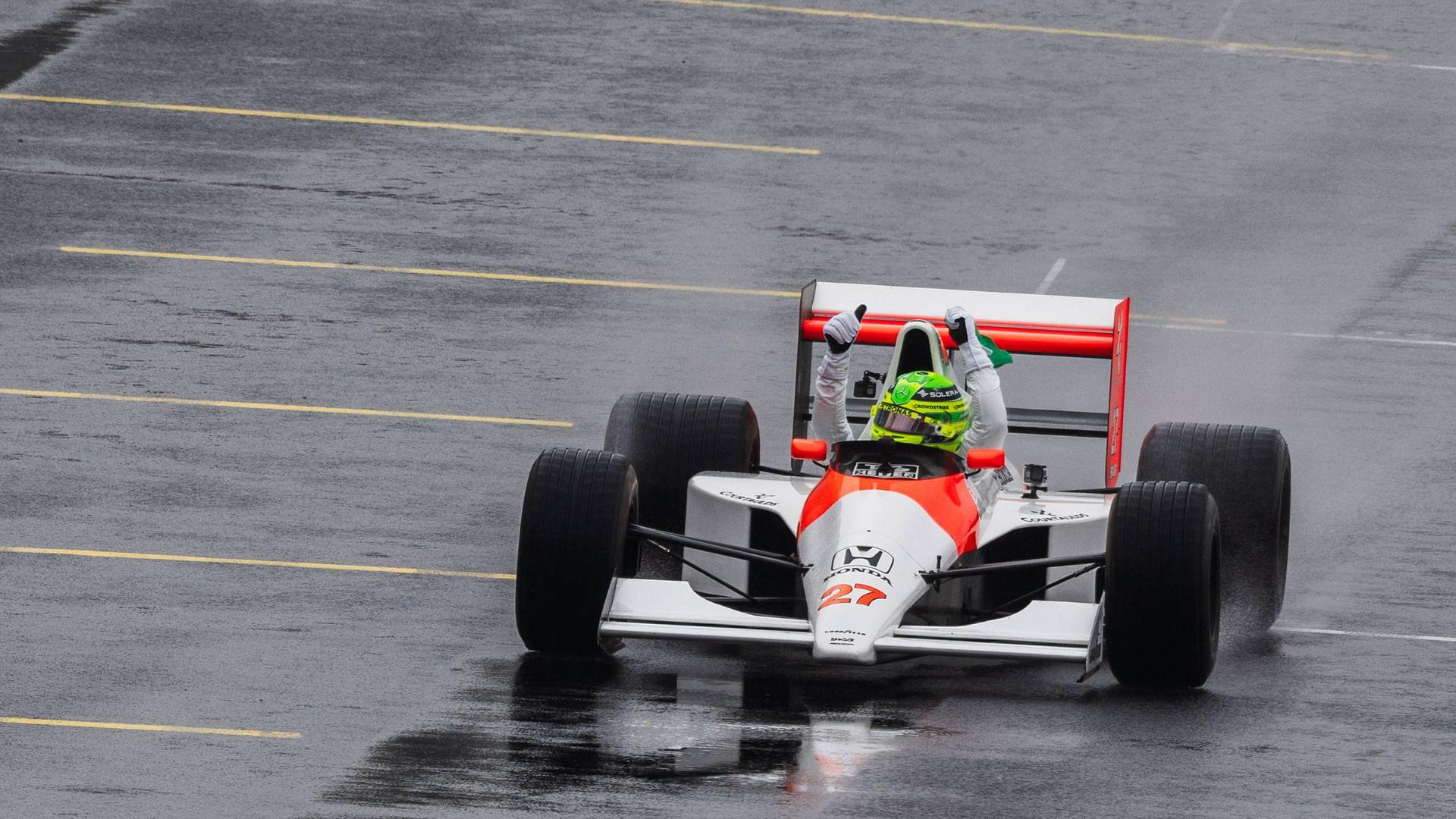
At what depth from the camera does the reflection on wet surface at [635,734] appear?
34.9 feet

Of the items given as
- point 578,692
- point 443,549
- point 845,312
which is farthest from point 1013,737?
point 443,549

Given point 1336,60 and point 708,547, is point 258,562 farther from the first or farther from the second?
point 1336,60

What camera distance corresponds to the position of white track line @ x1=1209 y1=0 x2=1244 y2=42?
27141 mm

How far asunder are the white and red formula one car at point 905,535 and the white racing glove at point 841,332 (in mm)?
272

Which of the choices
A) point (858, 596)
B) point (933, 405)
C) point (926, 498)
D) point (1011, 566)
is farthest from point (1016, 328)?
point (858, 596)

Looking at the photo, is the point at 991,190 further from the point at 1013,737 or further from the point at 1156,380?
the point at 1013,737

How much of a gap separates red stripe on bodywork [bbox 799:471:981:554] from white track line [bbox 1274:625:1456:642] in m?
2.00

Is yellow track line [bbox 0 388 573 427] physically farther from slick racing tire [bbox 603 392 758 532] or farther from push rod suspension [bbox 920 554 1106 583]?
push rod suspension [bbox 920 554 1106 583]

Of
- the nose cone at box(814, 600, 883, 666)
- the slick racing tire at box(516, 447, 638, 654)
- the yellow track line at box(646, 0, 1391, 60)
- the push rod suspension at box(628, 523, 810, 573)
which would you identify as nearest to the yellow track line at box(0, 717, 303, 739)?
the slick racing tire at box(516, 447, 638, 654)

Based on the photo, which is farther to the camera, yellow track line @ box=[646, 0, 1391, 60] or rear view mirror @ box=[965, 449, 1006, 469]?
yellow track line @ box=[646, 0, 1391, 60]

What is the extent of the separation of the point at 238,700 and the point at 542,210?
435 inches

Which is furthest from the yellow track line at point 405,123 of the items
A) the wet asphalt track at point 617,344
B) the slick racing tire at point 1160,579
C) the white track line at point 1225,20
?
the slick racing tire at point 1160,579

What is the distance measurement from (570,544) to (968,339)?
2845mm

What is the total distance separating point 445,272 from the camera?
68.0 feet
